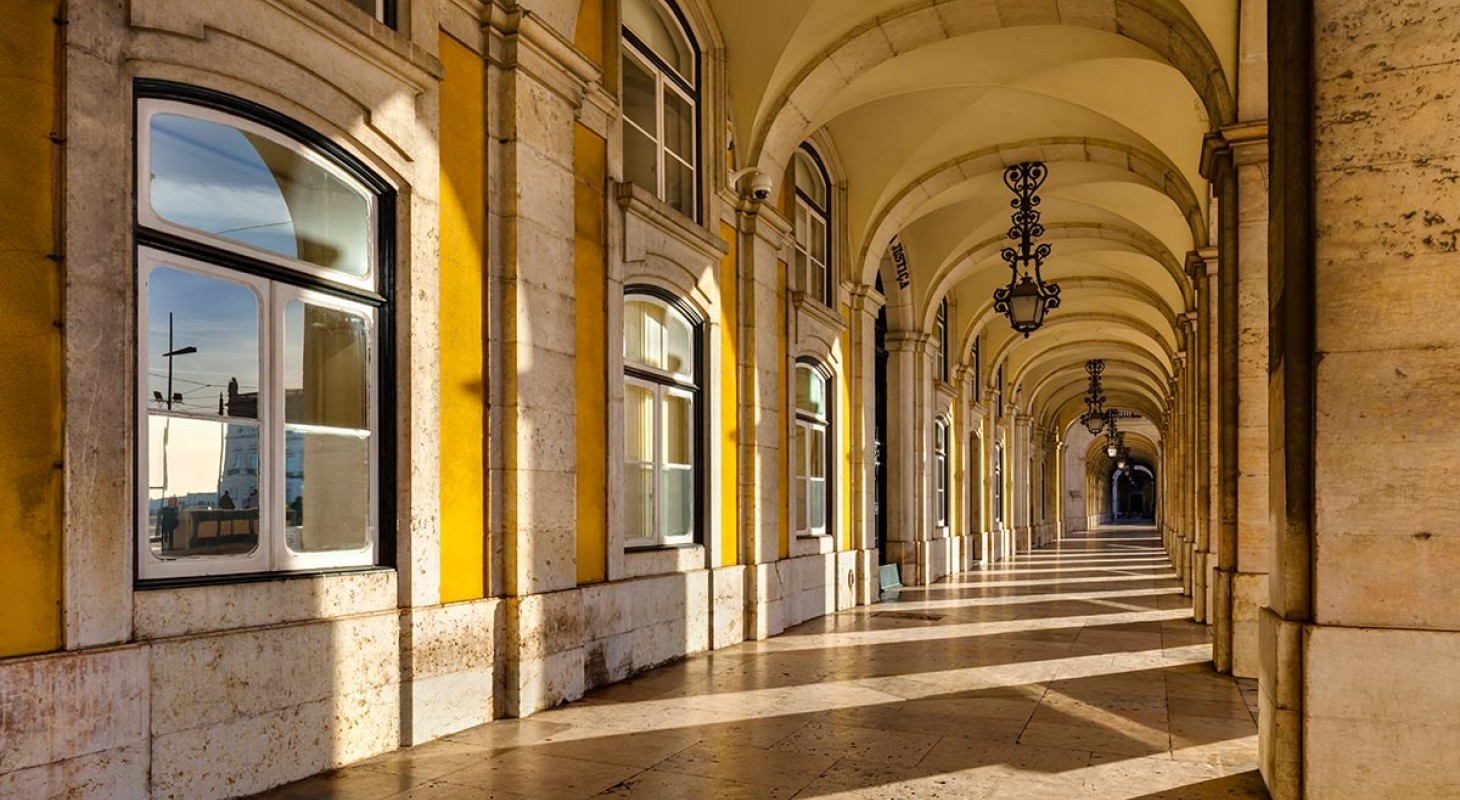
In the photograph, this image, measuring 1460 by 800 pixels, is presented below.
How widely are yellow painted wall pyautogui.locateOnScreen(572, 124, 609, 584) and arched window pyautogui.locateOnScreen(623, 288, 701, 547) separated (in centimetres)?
50

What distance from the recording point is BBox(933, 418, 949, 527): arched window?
19.1 meters

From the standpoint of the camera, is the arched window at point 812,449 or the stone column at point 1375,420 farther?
the arched window at point 812,449

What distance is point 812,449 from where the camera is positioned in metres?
12.6

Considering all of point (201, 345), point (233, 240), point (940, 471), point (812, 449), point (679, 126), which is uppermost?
point (679, 126)

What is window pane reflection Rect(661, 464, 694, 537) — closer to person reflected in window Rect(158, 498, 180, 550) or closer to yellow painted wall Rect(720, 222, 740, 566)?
yellow painted wall Rect(720, 222, 740, 566)

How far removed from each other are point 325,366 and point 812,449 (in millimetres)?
7746

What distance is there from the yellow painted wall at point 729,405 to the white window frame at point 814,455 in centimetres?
171

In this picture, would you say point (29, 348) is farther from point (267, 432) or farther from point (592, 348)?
point (592, 348)

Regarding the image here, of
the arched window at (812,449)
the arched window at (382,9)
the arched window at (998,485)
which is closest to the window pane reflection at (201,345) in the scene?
the arched window at (382,9)

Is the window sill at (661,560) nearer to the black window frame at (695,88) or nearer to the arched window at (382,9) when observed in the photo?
the black window frame at (695,88)

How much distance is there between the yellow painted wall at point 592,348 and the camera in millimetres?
7297

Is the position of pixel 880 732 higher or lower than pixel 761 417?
lower

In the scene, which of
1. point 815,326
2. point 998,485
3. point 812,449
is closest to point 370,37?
point 815,326

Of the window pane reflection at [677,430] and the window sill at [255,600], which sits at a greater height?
the window pane reflection at [677,430]
